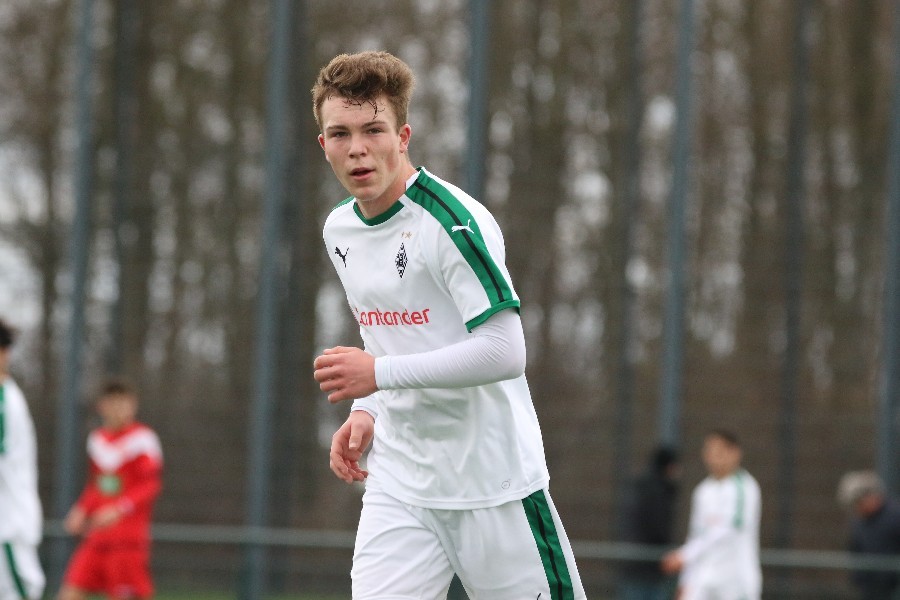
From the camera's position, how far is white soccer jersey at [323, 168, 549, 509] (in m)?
4.21

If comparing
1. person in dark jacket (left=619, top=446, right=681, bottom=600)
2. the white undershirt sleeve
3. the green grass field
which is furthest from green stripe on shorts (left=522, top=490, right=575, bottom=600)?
person in dark jacket (left=619, top=446, right=681, bottom=600)

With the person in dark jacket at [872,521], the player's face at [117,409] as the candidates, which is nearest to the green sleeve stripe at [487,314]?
the player's face at [117,409]

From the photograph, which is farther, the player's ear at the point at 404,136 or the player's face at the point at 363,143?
the player's ear at the point at 404,136

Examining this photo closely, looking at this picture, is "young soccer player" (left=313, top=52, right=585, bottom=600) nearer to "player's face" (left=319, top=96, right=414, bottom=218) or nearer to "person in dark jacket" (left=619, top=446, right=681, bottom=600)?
"player's face" (left=319, top=96, right=414, bottom=218)

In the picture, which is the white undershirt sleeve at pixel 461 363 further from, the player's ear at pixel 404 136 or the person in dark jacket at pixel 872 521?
the person in dark jacket at pixel 872 521

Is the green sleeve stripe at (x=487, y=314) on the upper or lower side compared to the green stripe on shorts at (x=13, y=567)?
upper

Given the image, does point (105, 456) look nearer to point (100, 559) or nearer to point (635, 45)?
point (100, 559)

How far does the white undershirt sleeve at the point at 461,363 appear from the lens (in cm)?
405

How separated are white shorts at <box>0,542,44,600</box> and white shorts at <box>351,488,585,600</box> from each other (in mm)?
3688

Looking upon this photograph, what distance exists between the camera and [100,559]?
1091 centimetres

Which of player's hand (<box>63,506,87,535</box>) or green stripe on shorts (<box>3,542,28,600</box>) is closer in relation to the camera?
green stripe on shorts (<box>3,542,28,600</box>)

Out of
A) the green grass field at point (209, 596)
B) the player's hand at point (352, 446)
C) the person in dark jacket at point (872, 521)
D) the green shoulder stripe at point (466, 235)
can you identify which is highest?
the green shoulder stripe at point (466, 235)

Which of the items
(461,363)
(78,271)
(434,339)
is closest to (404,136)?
(434,339)

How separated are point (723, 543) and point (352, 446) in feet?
23.1
